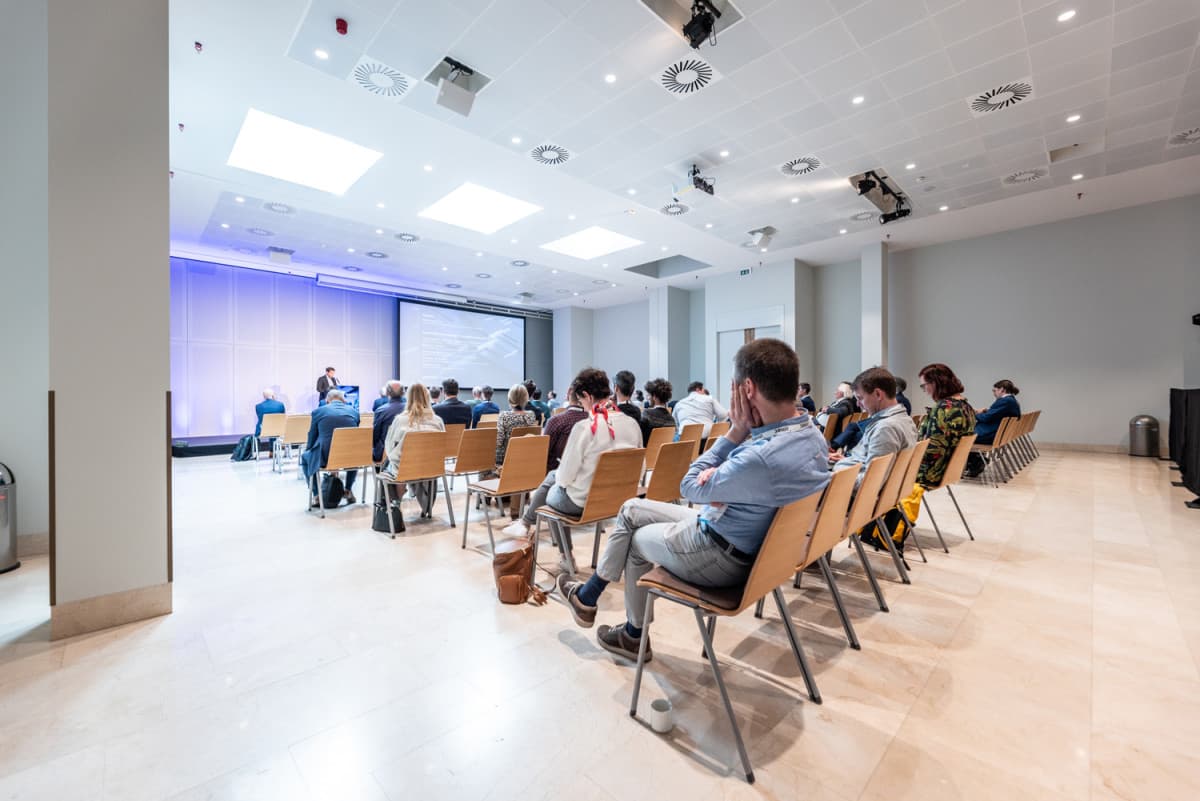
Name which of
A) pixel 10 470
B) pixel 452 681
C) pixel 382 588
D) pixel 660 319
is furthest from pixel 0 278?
pixel 660 319

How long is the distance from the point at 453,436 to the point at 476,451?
0.71 meters

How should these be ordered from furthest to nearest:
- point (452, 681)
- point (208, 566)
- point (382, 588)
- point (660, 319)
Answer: point (660, 319), point (208, 566), point (382, 588), point (452, 681)

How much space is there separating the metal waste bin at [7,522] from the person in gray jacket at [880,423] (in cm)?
529

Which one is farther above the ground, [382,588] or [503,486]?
[503,486]

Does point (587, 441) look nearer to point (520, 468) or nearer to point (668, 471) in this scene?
point (668, 471)

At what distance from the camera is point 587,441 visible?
9.23ft

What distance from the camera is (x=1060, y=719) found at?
1.71 meters

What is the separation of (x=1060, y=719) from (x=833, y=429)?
5.22 metres

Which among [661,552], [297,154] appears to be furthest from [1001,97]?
[297,154]

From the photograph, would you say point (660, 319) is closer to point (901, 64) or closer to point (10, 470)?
point (901, 64)

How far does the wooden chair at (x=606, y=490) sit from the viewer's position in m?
2.64

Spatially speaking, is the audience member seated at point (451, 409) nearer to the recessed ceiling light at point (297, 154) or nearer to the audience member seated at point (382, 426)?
the audience member seated at point (382, 426)

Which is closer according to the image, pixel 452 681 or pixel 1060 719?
pixel 1060 719

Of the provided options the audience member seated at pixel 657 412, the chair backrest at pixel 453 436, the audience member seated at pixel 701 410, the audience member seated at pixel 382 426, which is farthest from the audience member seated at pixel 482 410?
the audience member seated at pixel 701 410
